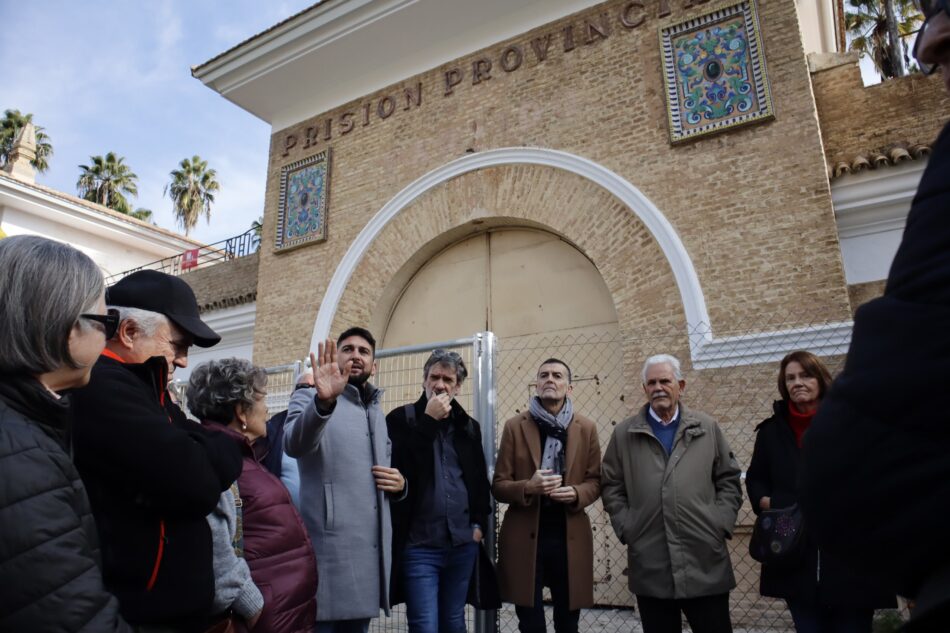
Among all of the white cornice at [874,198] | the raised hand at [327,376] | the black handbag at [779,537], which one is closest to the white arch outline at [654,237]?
the white cornice at [874,198]

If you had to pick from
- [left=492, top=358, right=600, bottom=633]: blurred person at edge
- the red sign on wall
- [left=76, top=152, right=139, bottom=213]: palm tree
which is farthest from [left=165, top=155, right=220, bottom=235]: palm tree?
[left=492, top=358, right=600, bottom=633]: blurred person at edge

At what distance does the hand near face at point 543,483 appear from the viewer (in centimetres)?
Result: 370

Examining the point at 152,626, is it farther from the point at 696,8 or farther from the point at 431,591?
the point at 696,8

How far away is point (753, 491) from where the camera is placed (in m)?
3.64

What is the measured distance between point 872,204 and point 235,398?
643 cm

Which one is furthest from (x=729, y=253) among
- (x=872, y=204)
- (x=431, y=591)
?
(x=431, y=591)

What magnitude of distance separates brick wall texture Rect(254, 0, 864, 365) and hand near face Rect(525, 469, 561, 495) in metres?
3.52

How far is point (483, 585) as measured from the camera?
3.75m

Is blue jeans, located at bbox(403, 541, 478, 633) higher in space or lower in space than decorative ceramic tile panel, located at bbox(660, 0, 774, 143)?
lower

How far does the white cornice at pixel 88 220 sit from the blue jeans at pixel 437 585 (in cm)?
1857

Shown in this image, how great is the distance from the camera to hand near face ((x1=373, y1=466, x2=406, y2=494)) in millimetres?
3387

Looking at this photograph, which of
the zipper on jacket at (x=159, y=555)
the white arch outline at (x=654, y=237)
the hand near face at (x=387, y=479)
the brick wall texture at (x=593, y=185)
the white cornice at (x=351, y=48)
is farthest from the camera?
the white cornice at (x=351, y=48)

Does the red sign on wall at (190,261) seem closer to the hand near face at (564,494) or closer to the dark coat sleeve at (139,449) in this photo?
the hand near face at (564,494)

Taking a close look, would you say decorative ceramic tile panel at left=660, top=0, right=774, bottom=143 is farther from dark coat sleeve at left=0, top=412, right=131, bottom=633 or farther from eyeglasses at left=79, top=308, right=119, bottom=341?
dark coat sleeve at left=0, top=412, right=131, bottom=633
